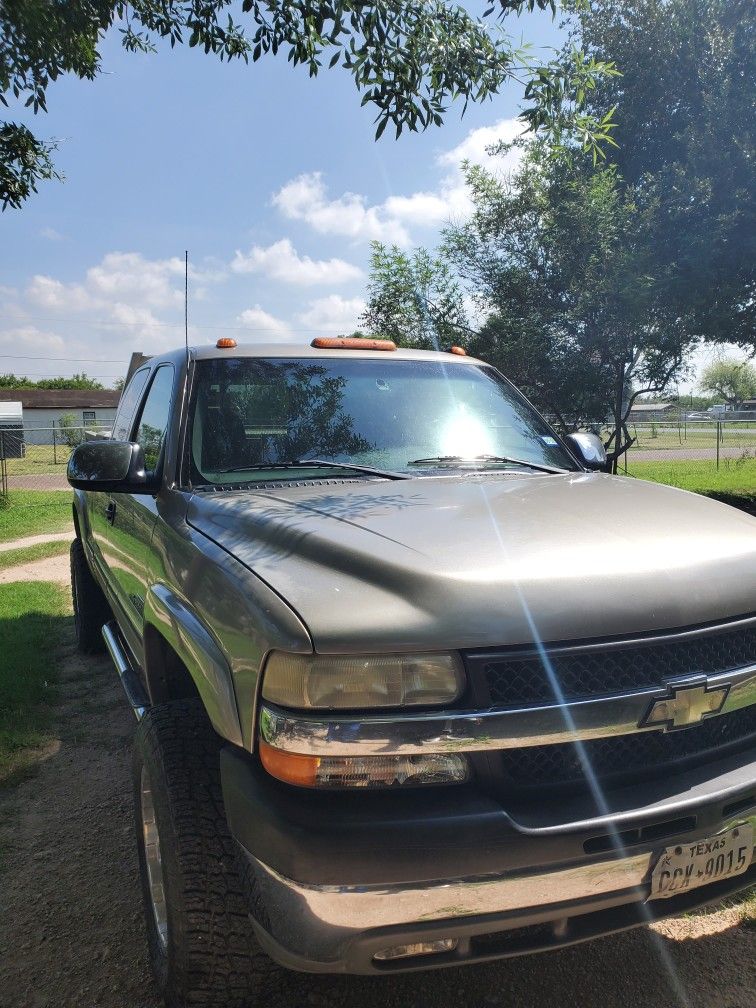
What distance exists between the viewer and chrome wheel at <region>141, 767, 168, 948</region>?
225 cm

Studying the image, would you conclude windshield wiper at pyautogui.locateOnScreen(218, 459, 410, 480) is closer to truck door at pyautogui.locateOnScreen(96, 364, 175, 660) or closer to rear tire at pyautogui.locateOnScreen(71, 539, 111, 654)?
truck door at pyautogui.locateOnScreen(96, 364, 175, 660)

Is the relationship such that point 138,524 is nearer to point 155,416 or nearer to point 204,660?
point 155,416

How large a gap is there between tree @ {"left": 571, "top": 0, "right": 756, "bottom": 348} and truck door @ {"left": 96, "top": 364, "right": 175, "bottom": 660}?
8568mm

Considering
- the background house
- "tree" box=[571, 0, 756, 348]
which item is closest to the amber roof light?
"tree" box=[571, 0, 756, 348]

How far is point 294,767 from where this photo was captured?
164 centimetres

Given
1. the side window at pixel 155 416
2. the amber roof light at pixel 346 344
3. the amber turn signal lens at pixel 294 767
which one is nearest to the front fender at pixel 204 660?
the amber turn signal lens at pixel 294 767

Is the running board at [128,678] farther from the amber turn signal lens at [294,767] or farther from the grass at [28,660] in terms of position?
the amber turn signal lens at [294,767]

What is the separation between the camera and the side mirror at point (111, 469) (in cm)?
271

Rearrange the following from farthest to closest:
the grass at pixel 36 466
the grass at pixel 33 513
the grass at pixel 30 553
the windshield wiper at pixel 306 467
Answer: the grass at pixel 36 466
the grass at pixel 33 513
the grass at pixel 30 553
the windshield wiper at pixel 306 467

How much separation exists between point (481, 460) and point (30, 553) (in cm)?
894

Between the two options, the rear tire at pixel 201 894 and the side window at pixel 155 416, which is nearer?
the rear tire at pixel 201 894

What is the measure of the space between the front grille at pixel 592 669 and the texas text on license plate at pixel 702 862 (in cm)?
38

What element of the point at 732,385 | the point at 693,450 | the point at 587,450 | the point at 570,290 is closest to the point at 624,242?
the point at 570,290

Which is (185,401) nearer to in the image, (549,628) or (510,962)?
(549,628)
